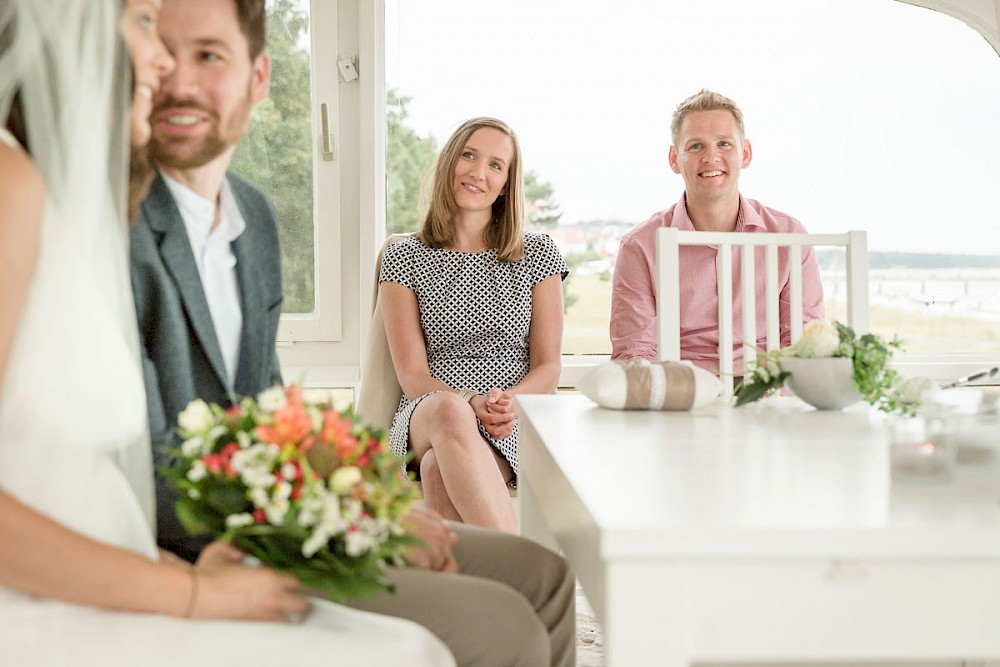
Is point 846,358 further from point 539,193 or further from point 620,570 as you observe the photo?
point 539,193

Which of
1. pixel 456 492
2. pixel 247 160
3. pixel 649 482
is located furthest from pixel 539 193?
pixel 649 482

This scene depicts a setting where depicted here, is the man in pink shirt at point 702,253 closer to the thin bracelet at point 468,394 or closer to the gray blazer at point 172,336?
the thin bracelet at point 468,394

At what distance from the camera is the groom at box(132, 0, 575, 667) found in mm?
1158

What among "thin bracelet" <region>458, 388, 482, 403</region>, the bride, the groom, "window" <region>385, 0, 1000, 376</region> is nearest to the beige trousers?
the groom

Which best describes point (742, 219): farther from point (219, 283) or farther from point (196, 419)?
point (196, 419)

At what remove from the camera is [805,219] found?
12.5 ft

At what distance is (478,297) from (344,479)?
1920 millimetres

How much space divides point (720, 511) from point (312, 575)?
0.39 m

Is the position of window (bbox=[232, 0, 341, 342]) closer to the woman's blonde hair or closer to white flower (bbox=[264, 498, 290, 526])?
the woman's blonde hair

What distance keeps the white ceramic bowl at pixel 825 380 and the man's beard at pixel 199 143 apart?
3.17 feet

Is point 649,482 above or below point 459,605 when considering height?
above

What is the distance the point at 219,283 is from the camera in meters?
1.24

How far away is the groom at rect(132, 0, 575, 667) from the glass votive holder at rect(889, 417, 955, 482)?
480mm

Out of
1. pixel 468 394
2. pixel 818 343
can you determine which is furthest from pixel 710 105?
pixel 818 343
